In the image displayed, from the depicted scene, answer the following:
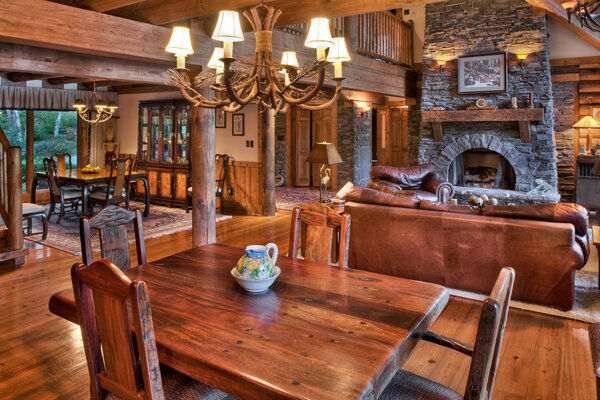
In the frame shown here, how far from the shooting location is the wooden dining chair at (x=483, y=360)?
1.24 metres

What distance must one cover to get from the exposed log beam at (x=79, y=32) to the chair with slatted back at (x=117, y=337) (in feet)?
9.29

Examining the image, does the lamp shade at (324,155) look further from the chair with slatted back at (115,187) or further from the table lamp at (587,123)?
the table lamp at (587,123)

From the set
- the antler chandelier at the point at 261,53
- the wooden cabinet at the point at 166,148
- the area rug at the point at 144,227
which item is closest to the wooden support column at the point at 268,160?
the area rug at the point at 144,227

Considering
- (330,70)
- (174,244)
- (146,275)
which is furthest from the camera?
(330,70)

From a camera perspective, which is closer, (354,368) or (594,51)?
(354,368)

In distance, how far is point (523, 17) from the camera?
7.68m

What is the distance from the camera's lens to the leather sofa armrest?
684 centimetres

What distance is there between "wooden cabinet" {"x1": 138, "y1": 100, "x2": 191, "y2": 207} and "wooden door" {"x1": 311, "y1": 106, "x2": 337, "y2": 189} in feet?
11.2

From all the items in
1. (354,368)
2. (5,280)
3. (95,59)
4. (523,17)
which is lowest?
(5,280)

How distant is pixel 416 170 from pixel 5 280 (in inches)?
236

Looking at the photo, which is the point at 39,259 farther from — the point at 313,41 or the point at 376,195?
the point at 313,41

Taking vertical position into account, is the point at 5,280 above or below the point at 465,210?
below

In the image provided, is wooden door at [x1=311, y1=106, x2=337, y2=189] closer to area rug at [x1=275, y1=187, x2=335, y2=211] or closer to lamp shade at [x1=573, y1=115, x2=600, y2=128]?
area rug at [x1=275, y1=187, x2=335, y2=211]

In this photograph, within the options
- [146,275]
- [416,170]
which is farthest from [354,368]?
[416,170]
